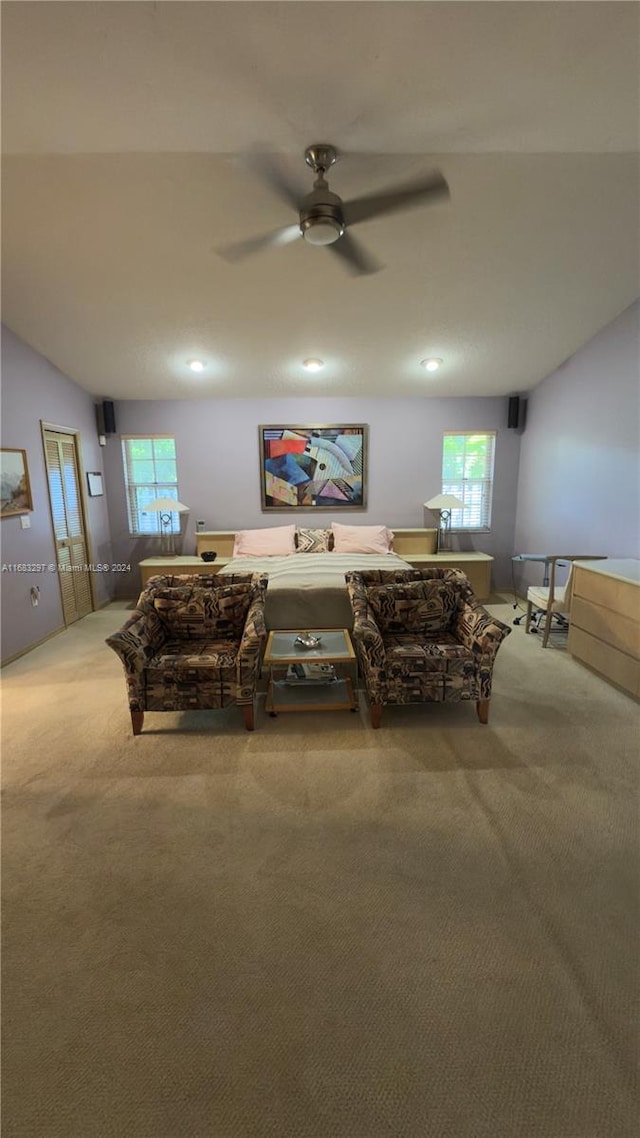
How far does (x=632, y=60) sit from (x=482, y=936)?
137 inches

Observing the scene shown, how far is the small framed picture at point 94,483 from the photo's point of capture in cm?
540

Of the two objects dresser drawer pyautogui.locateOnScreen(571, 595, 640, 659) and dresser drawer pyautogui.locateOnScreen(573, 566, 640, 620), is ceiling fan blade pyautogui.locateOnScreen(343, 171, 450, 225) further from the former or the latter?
dresser drawer pyautogui.locateOnScreen(571, 595, 640, 659)

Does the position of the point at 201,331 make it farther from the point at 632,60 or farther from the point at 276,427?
the point at 632,60

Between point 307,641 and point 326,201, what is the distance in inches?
97.6

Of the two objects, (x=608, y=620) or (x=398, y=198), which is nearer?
(x=398, y=198)

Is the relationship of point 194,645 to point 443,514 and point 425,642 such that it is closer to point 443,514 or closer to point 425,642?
point 425,642

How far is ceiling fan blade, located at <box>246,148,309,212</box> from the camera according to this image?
2401 mm

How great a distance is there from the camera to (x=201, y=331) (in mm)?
4141

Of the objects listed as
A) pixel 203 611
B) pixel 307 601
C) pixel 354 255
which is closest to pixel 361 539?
pixel 307 601

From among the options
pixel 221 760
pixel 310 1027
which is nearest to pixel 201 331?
pixel 221 760

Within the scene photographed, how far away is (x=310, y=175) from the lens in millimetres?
2605

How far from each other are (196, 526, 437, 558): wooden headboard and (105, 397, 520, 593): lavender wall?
18 cm

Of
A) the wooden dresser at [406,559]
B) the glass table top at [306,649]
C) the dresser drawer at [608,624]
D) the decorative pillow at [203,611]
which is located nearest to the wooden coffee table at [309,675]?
the glass table top at [306,649]

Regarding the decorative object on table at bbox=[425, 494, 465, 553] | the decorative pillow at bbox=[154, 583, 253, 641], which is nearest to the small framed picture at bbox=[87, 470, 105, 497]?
the decorative pillow at bbox=[154, 583, 253, 641]
